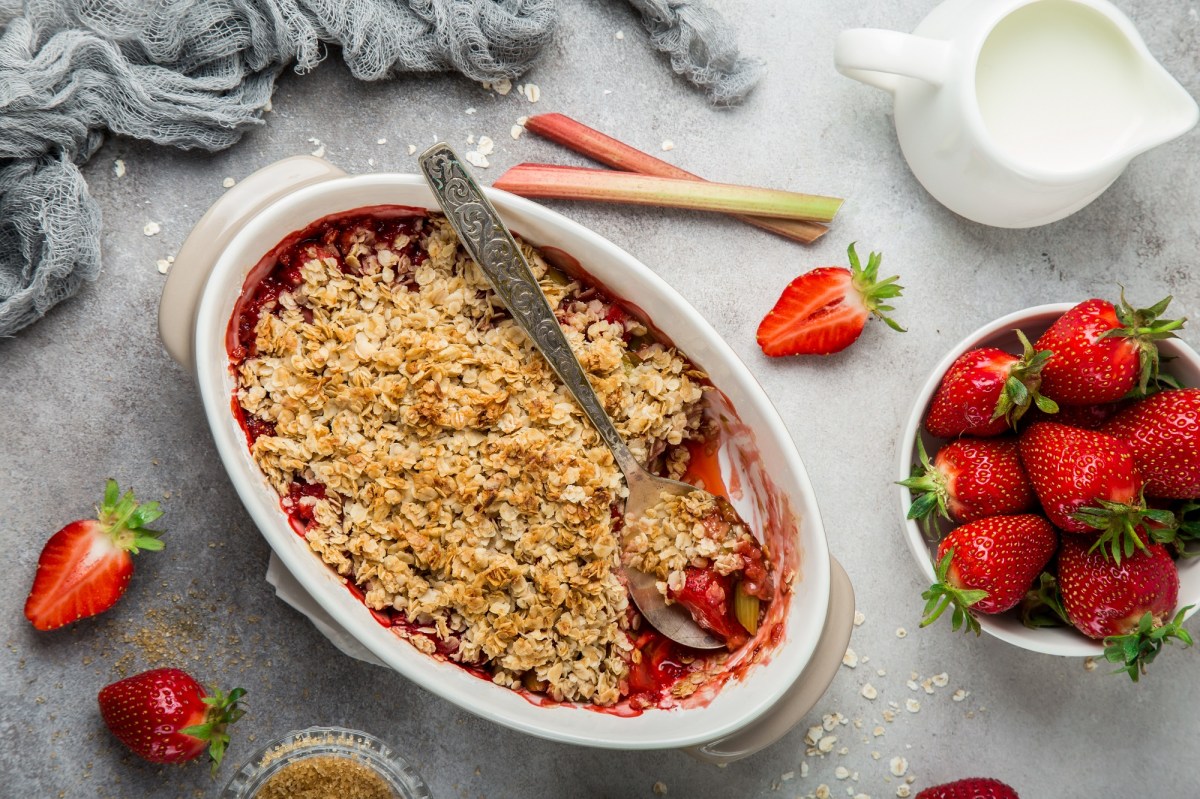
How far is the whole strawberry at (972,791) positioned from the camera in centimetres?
129

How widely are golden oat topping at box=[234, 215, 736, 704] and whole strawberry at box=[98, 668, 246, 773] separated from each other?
0.33 meters

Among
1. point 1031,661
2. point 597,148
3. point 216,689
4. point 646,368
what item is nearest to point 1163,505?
point 1031,661

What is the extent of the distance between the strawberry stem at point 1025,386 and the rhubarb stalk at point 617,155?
36 cm

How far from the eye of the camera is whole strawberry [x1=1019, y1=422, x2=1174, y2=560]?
114 cm

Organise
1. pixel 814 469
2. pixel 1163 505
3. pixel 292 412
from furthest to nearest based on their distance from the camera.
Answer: pixel 814 469
pixel 1163 505
pixel 292 412

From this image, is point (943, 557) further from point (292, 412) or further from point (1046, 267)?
point (292, 412)

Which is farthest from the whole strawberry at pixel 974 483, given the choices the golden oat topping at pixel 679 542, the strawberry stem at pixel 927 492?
the golden oat topping at pixel 679 542

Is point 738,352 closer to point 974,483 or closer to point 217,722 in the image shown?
point 974,483

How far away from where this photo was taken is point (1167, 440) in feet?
3.87

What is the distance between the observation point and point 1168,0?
4.65ft

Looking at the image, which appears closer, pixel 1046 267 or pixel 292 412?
pixel 292 412

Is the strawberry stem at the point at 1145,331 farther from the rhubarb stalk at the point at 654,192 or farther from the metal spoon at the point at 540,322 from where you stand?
the metal spoon at the point at 540,322

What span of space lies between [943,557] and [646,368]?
479mm

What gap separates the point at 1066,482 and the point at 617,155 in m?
0.77
